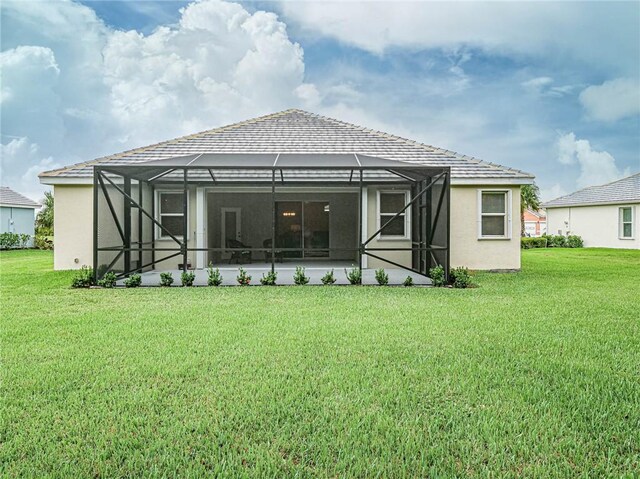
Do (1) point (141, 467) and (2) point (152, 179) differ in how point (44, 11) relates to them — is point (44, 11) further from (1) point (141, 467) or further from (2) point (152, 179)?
(1) point (141, 467)

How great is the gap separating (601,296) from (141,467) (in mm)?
8469

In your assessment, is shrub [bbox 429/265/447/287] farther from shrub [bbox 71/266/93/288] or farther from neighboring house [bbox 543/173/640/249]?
neighboring house [bbox 543/173/640/249]

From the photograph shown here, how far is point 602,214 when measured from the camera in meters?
24.0

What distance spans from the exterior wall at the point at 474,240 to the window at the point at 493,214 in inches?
6.8

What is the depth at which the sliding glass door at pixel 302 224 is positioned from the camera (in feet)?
56.2

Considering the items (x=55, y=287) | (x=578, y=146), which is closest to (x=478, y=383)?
(x=55, y=287)

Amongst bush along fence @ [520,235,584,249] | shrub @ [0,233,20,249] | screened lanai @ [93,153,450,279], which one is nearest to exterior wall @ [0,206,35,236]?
shrub @ [0,233,20,249]

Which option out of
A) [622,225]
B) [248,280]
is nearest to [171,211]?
[248,280]

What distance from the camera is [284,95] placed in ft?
71.3

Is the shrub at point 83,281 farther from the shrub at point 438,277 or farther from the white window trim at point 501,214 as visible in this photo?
the white window trim at point 501,214

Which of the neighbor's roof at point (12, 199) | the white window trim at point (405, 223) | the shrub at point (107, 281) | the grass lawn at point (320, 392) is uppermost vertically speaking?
the neighbor's roof at point (12, 199)

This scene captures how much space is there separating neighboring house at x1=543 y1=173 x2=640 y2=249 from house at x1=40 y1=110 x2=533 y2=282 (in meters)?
14.4

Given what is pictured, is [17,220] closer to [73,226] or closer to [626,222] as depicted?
[73,226]

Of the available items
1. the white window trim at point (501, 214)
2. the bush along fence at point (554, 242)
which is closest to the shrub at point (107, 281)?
the white window trim at point (501, 214)
